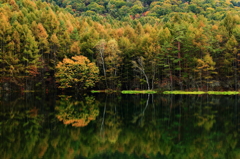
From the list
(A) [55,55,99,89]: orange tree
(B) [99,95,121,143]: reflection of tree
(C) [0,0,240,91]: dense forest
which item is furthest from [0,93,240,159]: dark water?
(C) [0,0,240,91]: dense forest

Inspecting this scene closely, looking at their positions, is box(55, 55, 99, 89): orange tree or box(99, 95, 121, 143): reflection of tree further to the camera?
box(55, 55, 99, 89): orange tree

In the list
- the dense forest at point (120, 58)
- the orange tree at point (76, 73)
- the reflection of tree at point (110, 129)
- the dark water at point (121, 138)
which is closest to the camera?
the dark water at point (121, 138)

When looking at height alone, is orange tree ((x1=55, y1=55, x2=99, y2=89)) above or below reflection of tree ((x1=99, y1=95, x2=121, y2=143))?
above

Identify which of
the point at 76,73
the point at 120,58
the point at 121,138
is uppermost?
the point at 120,58

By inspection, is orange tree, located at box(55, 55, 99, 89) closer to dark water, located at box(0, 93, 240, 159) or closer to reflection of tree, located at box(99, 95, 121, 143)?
dark water, located at box(0, 93, 240, 159)

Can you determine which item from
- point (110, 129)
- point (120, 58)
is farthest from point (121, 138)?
point (120, 58)

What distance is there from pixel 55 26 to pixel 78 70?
22.1 m

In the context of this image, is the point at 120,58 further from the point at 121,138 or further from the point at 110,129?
the point at 121,138

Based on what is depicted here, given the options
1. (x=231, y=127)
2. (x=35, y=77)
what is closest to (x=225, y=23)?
(x=35, y=77)

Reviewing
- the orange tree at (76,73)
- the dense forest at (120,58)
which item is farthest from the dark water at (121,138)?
the dense forest at (120,58)

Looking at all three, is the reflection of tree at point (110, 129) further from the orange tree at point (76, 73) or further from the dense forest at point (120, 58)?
the dense forest at point (120, 58)

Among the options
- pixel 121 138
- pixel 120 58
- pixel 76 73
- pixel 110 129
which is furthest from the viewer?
pixel 120 58

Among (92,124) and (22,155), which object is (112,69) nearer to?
(92,124)

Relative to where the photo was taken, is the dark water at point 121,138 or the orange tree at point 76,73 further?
the orange tree at point 76,73
